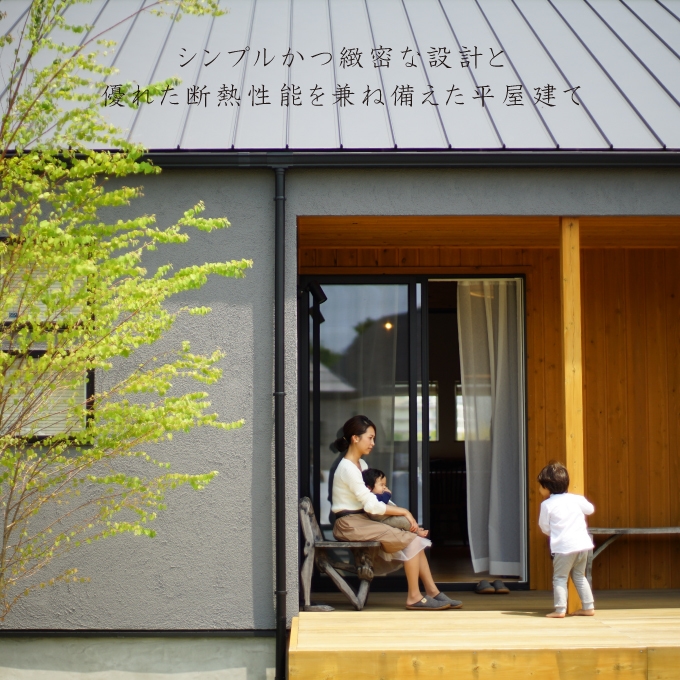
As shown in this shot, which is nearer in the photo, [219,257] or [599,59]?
[219,257]

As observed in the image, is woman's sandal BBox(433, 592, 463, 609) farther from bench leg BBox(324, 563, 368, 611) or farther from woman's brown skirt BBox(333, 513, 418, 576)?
bench leg BBox(324, 563, 368, 611)

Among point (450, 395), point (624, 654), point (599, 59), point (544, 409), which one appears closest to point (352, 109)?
point (599, 59)

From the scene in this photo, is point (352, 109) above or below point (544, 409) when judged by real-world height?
above

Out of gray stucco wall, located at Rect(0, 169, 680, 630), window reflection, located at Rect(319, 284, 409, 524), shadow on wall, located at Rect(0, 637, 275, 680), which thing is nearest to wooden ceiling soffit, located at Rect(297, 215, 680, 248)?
gray stucco wall, located at Rect(0, 169, 680, 630)

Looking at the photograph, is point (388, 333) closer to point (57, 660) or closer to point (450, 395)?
point (57, 660)

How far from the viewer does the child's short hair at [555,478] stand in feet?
17.5

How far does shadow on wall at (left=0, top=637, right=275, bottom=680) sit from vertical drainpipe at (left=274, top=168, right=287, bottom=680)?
0.17 meters

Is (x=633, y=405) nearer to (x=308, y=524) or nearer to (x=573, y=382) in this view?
(x=573, y=382)

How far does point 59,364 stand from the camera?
12.3 ft

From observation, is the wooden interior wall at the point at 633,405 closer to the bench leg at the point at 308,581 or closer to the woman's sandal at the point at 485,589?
the woman's sandal at the point at 485,589

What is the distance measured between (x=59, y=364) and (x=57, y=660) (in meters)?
2.59

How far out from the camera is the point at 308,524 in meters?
5.89

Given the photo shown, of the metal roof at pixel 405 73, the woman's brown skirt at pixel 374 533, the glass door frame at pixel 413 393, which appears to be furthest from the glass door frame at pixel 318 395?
the metal roof at pixel 405 73

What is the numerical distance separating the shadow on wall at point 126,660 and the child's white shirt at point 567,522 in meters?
1.93
